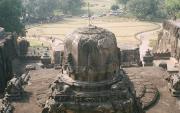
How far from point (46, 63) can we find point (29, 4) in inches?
2350

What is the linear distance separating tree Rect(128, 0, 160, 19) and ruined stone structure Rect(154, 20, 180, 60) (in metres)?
35.1

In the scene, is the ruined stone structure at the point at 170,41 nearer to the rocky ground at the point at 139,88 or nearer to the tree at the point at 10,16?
the rocky ground at the point at 139,88

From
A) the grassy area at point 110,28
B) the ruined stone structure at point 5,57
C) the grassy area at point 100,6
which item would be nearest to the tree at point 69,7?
the grassy area at point 100,6

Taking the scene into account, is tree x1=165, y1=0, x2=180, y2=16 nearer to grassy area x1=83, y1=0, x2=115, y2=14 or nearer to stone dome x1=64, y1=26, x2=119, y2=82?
grassy area x1=83, y1=0, x2=115, y2=14

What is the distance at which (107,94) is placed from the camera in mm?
17234

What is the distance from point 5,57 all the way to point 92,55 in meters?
14.9

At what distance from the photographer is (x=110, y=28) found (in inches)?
2758

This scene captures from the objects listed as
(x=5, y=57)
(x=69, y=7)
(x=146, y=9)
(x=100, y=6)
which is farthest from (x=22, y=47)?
(x=100, y=6)

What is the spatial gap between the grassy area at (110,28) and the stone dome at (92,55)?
39.7 m

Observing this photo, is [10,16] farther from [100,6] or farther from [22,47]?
[100,6]

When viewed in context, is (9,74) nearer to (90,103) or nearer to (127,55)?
(127,55)

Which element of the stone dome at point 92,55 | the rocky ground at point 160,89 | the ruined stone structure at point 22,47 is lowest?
the rocky ground at point 160,89

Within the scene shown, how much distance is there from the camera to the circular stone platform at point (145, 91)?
2080 cm

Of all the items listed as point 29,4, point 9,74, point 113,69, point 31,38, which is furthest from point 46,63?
point 29,4
